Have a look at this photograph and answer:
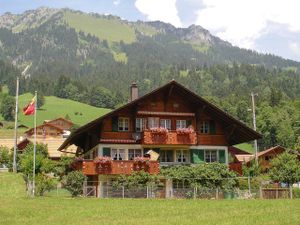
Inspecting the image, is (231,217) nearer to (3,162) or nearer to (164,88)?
(164,88)

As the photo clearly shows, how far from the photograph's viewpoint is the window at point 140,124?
40969mm

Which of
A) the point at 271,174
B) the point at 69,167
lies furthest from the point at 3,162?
the point at 271,174

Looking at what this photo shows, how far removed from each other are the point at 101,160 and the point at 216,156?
9.73 m

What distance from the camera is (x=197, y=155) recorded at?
4169 cm

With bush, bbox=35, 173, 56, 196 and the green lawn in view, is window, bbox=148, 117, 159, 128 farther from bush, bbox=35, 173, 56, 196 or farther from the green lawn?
the green lawn

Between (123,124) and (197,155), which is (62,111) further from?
A: (197,155)

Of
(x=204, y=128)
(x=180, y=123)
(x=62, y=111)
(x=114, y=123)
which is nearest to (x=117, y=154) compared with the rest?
(x=114, y=123)

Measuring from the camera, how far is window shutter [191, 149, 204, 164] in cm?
4150

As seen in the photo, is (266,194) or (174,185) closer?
(266,194)

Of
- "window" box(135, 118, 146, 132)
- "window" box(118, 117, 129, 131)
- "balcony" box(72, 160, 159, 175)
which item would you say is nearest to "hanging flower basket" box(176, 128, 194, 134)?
"window" box(135, 118, 146, 132)

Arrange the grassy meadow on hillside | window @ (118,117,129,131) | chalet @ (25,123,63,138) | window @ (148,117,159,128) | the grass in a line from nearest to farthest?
window @ (118,117,129,131) → window @ (148,117,159,128) → chalet @ (25,123,63,138) → the grassy meadow on hillside → the grass

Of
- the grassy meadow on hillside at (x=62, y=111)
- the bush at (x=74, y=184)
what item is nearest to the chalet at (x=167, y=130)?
the bush at (x=74, y=184)

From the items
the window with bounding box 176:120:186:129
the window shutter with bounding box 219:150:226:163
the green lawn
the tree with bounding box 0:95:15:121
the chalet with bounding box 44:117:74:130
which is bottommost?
the green lawn

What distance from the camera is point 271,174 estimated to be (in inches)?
1617
